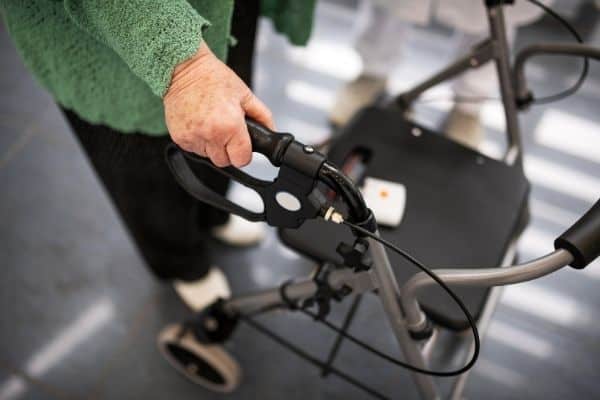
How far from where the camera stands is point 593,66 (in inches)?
70.3

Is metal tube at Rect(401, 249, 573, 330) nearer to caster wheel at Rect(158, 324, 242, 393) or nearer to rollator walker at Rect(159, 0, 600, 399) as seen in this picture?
rollator walker at Rect(159, 0, 600, 399)

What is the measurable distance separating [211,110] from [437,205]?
18.0 inches

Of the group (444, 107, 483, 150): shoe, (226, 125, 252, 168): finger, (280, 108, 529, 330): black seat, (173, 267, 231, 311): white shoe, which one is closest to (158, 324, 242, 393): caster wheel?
(173, 267, 231, 311): white shoe

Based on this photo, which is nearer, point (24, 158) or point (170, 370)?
point (170, 370)

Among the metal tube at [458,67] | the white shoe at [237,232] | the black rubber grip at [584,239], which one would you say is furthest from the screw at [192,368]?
the black rubber grip at [584,239]

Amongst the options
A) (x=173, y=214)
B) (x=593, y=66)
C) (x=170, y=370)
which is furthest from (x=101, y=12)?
(x=593, y=66)

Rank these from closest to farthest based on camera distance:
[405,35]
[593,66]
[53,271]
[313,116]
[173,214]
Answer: [173,214] < [53,271] < [405,35] < [313,116] < [593,66]

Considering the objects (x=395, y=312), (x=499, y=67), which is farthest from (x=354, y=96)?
(x=395, y=312)

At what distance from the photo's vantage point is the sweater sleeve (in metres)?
0.48

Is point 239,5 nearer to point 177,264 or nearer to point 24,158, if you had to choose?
point 177,264

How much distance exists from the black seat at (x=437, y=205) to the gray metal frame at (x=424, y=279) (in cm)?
4

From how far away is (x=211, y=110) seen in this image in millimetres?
456

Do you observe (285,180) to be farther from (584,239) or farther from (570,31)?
(570,31)

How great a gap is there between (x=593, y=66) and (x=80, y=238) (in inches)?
73.7
